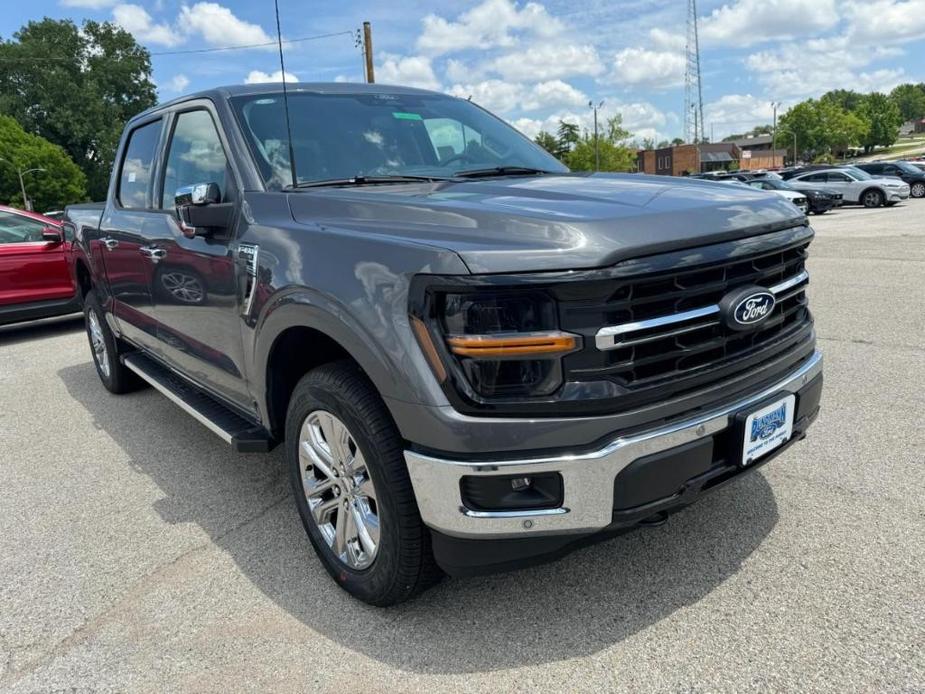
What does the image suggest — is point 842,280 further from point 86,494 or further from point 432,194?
point 86,494

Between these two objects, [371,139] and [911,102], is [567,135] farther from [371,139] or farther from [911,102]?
[911,102]

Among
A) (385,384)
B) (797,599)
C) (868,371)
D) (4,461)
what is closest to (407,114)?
(385,384)

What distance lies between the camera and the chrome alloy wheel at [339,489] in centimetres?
244

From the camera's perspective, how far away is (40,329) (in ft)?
29.7

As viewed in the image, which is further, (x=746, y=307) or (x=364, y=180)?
(x=364, y=180)

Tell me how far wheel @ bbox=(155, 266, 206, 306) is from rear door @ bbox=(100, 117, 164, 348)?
210 millimetres

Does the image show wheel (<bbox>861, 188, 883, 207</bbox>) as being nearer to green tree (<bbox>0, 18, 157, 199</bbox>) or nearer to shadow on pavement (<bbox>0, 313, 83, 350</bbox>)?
shadow on pavement (<bbox>0, 313, 83, 350</bbox>)

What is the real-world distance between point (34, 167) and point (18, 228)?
61.0 m

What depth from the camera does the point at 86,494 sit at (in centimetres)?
372

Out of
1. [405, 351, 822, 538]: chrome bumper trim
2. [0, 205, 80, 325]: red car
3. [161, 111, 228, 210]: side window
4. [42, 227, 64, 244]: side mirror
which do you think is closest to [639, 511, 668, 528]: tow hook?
[405, 351, 822, 538]: chrome bumper trim

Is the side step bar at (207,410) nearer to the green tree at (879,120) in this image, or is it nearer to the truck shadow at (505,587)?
the truck shadow at (505,587)

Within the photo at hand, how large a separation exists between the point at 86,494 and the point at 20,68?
3114 inches

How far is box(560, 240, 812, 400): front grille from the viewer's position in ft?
6.56

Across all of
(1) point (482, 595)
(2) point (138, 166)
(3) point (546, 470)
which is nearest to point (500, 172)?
(3) point (546, 470)
